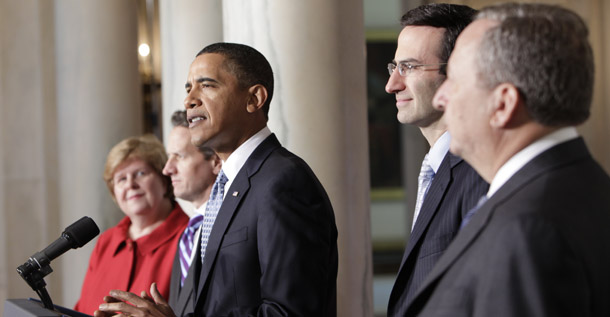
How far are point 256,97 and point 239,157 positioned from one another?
0.81ft

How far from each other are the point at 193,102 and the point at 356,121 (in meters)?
1.12

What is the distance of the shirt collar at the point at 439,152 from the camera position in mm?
2488

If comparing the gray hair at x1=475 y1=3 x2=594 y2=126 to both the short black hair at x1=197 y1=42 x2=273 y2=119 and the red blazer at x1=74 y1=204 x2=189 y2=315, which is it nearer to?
the short black hair at x1=197 y1=42 x2=273 y2=119

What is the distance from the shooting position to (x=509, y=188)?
5.11ft

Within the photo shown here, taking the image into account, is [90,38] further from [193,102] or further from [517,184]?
[517,184]

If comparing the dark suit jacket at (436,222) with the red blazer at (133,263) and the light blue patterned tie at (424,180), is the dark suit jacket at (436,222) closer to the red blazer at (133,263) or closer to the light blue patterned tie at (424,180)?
the light blue patterned tie at (424,180)

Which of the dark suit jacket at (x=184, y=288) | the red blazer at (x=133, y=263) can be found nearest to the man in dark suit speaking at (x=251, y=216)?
the dark suit jacket at (x=184, y=288)

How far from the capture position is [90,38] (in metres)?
5.52

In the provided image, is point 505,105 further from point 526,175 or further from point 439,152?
point 439,152

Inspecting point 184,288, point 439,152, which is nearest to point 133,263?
point 184,288

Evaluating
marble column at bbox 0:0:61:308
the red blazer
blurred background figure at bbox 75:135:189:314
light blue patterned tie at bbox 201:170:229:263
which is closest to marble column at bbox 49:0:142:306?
marble column at bbox 0:0:61:308

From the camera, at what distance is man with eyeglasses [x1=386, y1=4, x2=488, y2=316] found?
2293mm

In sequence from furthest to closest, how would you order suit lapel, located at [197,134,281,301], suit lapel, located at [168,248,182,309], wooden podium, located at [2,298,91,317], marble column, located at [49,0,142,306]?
1. marble column, located at [49,0,142,306]
2. suit lapel, located at [168,248,182,309]
3. suit lapel, located at [197,134,281,301]
4. wooden podium, located at [2,298,91,317]

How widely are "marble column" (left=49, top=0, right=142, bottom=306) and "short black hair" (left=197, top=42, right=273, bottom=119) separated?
271cm
